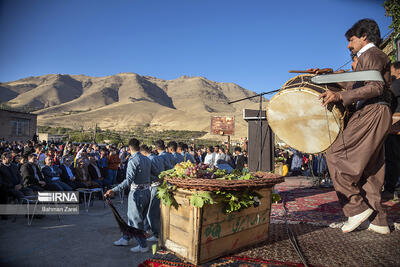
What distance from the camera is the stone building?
117 ft

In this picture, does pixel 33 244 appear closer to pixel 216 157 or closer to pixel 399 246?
pixel 399 246

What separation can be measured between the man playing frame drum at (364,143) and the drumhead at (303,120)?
17 cm

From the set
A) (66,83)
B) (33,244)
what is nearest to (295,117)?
(33,244)

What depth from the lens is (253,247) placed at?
328cm

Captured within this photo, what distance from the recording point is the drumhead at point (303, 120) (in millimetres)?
3414

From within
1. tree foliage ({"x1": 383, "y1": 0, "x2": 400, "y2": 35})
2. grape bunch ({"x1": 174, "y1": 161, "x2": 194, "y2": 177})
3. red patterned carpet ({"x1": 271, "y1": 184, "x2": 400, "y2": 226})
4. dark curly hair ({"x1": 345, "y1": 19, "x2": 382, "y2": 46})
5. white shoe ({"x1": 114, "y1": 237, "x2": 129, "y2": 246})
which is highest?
tree foliage ({"x1": 383, "y1": 0, "x2": 400, "y2": 35})

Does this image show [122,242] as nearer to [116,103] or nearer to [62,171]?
[62,171]

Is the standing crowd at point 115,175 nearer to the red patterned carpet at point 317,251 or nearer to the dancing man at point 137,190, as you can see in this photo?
the dancing man at point 137,190

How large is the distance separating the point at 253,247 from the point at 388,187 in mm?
4312

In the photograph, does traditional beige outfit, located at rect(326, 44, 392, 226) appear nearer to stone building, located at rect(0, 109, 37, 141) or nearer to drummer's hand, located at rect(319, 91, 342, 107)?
drummer's hand, located at rect(319, 91, 342, 107)

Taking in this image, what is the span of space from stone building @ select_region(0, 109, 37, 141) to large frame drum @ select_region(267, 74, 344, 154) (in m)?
40.1

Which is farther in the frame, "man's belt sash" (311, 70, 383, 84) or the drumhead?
the drumhead

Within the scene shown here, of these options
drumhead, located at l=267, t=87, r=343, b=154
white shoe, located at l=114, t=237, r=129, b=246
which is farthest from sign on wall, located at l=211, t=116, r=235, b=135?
drumhead, located at l=267, t=87, r=343, b=154

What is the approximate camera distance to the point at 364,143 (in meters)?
3.27
